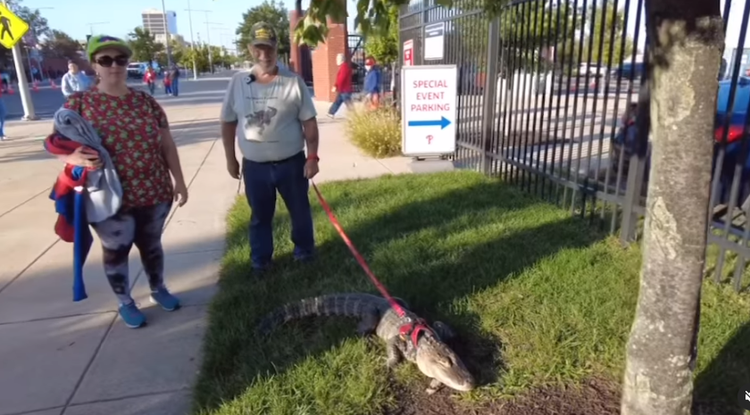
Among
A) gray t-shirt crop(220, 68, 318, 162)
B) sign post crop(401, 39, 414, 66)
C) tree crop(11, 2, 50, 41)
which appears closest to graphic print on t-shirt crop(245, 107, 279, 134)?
gray t-shirt crop(220, 68, 318, 162)

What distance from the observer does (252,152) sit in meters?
3.93

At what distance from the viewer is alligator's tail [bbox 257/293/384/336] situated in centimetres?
333

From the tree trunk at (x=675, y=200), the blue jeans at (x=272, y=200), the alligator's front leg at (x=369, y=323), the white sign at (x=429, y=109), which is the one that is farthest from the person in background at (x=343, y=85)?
the tree trunk at (x=675, y=200)

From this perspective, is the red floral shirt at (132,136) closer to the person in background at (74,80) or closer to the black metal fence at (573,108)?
the black metal fence at (573,108)

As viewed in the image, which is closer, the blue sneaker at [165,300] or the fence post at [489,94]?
the blue sneaker at [165,300]

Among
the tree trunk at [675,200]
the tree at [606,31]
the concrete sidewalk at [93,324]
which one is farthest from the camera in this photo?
the tree at [606,31]

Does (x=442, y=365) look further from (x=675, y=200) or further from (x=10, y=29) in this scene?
(x=10, y=29)

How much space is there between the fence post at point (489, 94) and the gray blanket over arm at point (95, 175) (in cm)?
477

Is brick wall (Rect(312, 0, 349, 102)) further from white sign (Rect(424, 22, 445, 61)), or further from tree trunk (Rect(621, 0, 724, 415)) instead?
tree trunk (Rect(621, 0, 724, 415))

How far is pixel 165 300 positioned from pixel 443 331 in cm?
199

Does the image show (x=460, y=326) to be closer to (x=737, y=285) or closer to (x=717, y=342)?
(x=717, y=342)

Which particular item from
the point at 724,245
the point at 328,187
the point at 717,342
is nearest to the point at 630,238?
the point at 724,245

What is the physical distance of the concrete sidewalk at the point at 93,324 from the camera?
290 centimetres

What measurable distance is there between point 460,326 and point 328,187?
3.78 m
